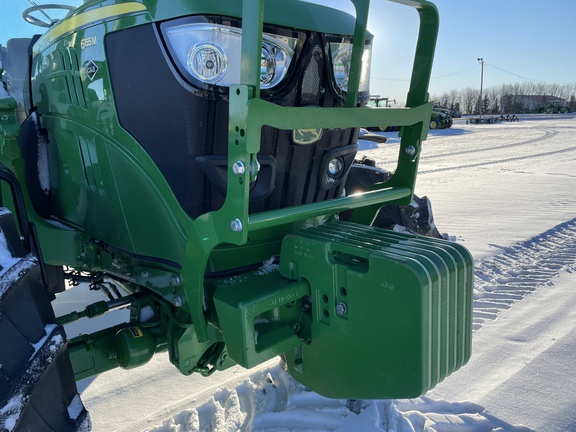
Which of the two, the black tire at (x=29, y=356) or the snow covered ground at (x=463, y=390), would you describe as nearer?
the black tire at (x=29, y=356)

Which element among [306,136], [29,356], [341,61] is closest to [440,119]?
[341,61]

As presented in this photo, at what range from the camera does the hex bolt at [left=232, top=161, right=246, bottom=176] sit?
5.00 ft

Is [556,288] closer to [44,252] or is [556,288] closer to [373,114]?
[373,114]

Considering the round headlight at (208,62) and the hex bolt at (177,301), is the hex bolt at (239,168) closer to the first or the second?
the round headlight at (208,62)

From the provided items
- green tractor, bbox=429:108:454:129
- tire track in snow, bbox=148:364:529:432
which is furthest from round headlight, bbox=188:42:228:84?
green tractor, bbox=429:108:454:129

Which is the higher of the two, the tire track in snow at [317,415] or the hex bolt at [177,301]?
the hex bolt at [177,301]

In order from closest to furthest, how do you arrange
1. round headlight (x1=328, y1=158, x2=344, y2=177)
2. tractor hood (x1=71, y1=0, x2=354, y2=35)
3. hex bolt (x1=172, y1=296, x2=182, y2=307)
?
tractor hood (x1=71, y1=0, x2=354, y2=35), hex bolt (x1=172, y1=296, x2=182, y2=307), round headlight (x1=328, y1=158, x2=344, y2=177)

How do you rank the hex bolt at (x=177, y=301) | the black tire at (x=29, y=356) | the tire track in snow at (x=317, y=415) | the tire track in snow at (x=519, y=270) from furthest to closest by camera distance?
1. the tire track in snow at (x=519, y=270)
2. the tire track in snow at (x=317, y=415)
3. the hex bolt at (x=177, y=301)
4. the black tire at (x=29, y=356)

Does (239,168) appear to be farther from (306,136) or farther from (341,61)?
(341,61)

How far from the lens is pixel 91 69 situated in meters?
2.02

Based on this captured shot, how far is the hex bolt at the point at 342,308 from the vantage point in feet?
5.74

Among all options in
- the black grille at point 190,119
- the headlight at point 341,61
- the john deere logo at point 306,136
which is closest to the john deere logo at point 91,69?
the black grille at point 190,119

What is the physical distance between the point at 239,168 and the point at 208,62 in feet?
1.51

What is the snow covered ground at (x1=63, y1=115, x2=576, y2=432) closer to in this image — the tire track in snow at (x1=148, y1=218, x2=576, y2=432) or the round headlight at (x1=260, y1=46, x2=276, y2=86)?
the tire track in snow at (x1=148, y1=218, x2=576, y2=432)
